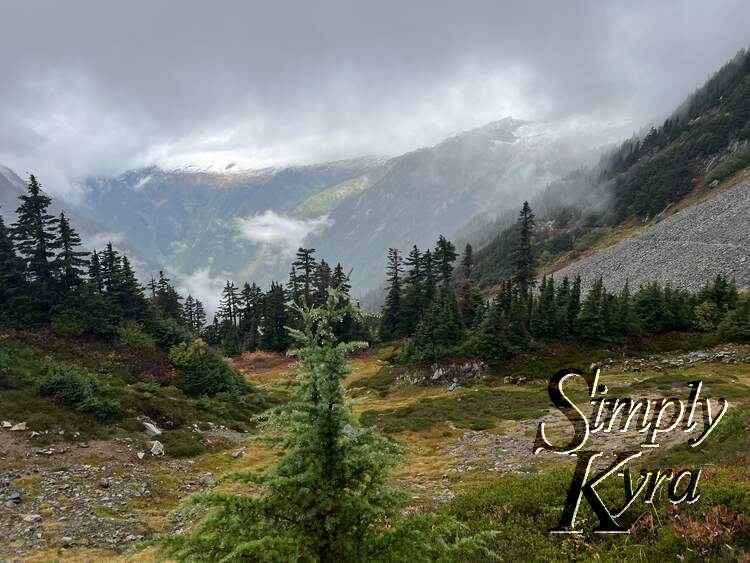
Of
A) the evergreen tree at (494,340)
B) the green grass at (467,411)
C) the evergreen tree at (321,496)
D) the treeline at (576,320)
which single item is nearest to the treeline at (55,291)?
the green grass at (467,411)

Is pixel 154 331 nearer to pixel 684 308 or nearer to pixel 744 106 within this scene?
pixel 684 308

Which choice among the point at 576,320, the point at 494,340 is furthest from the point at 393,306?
the point at 576,320

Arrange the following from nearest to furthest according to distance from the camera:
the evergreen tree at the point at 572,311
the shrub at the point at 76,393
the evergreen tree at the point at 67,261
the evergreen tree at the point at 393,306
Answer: the shrub at the point at 76,393
the evergreen tree at the point at 67,261
the evergreen tree at the point at 572,311
the evergreen tree at the point at 393,306

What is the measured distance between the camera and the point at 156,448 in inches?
895

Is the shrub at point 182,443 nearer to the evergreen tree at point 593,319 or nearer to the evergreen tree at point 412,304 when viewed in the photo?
the evergreen tree at point 593,319

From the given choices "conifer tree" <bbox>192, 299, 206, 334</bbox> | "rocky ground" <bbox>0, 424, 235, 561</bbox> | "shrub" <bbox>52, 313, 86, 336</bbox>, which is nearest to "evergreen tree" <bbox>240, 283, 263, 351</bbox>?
"conifer tree" <bbox>192, 299, 206, 334</bbox>

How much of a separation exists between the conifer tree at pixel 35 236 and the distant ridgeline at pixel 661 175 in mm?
122749

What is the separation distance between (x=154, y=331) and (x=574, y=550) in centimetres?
3750

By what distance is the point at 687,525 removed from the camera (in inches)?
344

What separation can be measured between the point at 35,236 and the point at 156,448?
24.8 meters

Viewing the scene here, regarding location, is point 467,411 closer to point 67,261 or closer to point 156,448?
point 156,448

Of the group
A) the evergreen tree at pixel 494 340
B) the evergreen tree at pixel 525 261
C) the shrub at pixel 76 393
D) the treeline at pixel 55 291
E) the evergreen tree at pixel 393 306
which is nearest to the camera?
the shrub at pixel 76 393

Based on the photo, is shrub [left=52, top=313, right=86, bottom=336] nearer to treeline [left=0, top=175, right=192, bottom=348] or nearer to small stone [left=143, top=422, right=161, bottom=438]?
treeline [left=0, top=175, right=192, bottom=348]

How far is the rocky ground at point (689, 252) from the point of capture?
227ft
